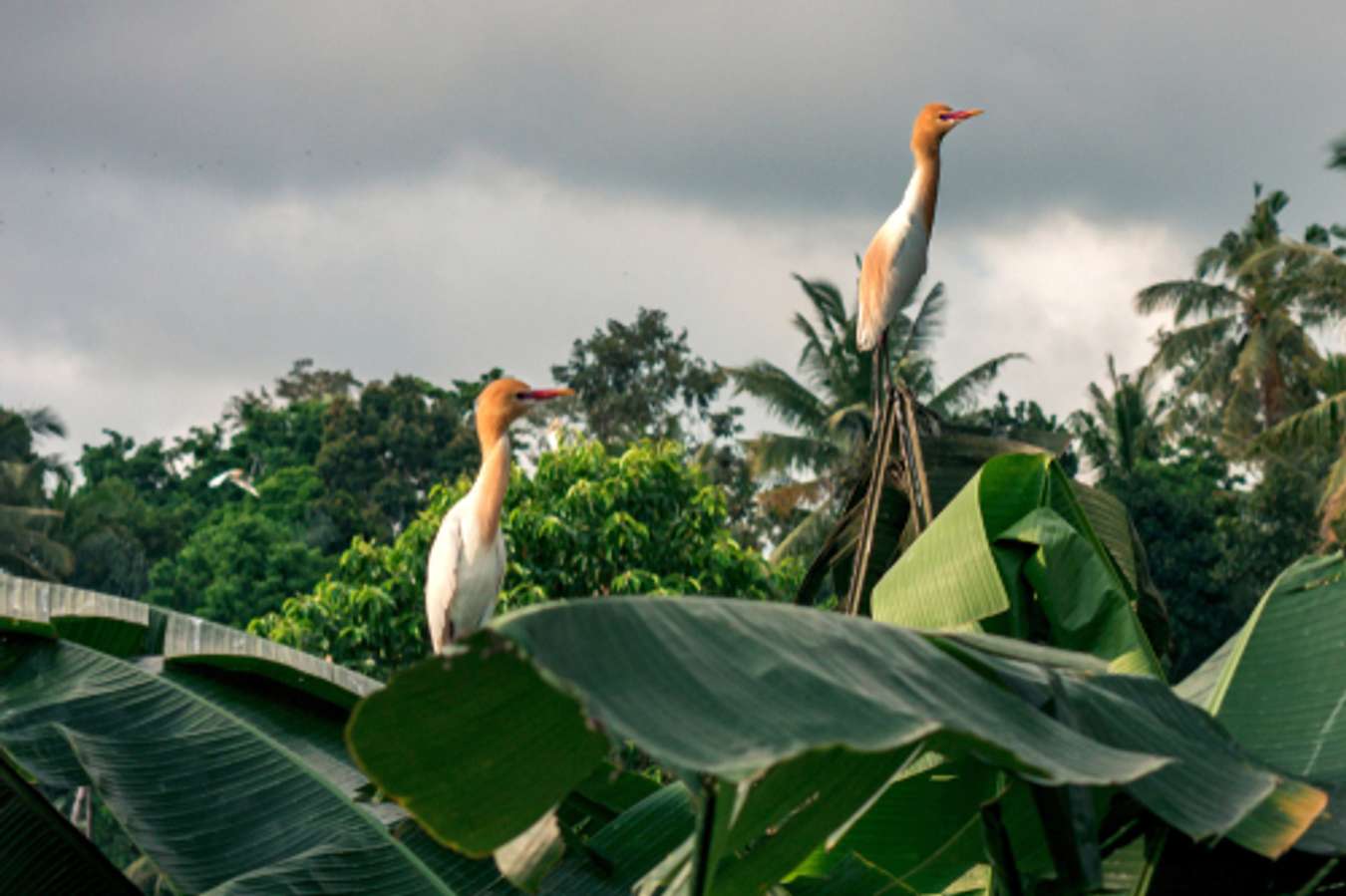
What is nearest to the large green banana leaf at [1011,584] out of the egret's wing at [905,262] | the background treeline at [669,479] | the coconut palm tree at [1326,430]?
the egret's wing at [905,262]

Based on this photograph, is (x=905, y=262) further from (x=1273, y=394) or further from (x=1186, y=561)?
(x=1273, y=394)

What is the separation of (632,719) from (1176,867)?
107cm

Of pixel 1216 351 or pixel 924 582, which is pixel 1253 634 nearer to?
pixel 924 582

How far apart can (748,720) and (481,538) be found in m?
4.31

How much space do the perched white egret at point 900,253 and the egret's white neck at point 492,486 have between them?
1.53m

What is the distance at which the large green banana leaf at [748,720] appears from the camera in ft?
3.13

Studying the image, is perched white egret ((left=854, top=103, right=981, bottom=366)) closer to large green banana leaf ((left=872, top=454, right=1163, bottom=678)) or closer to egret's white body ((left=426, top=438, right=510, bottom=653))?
egret's white body ((left=426, top=438, right=510, bottom=653))

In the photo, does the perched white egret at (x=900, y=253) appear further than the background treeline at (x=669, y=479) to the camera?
No

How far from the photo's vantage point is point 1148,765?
3.51ft

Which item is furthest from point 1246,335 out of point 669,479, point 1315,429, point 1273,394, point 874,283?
point 874,283

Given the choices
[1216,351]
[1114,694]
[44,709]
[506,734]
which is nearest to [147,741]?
[44,709]

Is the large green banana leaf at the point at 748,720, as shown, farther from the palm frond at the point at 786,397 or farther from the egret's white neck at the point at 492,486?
the palm frond at the point at 786,397

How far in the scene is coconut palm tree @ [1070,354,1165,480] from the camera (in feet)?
78.6

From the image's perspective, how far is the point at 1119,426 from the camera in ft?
78.5
